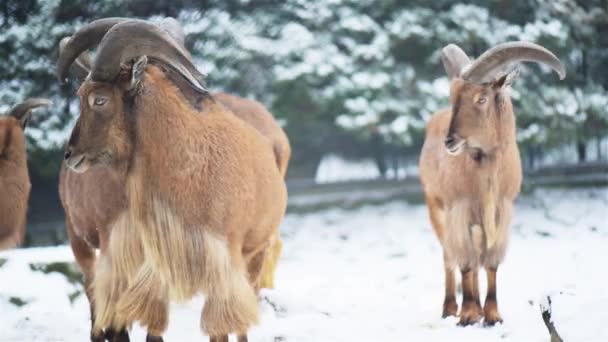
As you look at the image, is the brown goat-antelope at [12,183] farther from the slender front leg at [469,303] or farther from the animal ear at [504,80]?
the animal ear at [504,80]

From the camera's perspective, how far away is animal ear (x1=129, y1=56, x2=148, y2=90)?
4723mm

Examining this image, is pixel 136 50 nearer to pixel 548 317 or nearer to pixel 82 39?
pixel 82 39

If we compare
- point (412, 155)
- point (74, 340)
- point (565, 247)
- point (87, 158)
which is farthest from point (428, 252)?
point (87, 158)

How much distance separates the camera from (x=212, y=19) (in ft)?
41.9

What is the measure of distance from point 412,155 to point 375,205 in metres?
1.16

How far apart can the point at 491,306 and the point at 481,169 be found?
1.17 m

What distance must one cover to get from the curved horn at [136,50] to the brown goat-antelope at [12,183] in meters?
2.30

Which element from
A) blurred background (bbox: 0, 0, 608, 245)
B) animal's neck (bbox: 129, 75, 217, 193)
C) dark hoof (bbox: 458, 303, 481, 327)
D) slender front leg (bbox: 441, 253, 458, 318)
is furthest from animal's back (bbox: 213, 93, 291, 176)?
blurred background (bbox: 0, 0, 608, 245)

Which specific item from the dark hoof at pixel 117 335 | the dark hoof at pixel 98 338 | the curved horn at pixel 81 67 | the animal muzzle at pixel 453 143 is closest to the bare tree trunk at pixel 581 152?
the animal muzzle at pixel 453 143

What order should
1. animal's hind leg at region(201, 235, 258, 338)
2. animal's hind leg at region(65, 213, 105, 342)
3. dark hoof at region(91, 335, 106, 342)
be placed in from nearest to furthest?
1. animal's hind leg at region(201, 235, 258, 338)
2. dark hoof at region(91, 335, 106, 342)
3. animal's hind leg at region(65, 213, 105, 342)

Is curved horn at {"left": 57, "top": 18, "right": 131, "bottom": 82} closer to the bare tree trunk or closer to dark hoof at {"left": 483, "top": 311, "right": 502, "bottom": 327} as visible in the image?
dark hoof at {"left": 483, "top": 311, "right": 502, "bottom": 327}

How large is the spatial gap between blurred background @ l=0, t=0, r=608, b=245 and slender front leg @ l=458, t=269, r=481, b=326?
571 centimetres

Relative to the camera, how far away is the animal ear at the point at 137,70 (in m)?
4.72

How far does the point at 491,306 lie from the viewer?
6.89 m
